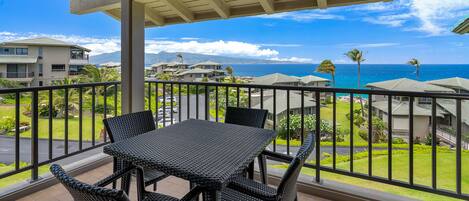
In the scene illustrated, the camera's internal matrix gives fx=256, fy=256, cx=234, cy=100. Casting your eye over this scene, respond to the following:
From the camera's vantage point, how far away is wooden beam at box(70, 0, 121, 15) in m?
3.31

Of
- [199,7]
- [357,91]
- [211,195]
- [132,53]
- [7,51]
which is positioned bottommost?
[211,195]

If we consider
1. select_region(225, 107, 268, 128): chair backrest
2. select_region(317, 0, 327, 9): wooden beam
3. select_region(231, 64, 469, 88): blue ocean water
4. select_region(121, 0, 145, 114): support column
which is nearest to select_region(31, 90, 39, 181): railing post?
select_region(121, 0, 145, 114): support column

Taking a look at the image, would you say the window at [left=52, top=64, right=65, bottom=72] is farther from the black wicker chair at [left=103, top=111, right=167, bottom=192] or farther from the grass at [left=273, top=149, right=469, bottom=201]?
the grass at [left=273, top=149, right=469, bottom=201]

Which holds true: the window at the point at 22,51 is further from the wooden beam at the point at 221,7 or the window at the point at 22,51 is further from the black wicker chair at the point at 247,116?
the black wicker chair at the point at 247,116

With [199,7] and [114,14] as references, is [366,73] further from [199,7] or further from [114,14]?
[114,14]

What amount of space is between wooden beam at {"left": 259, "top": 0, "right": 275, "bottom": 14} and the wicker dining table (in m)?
1.69

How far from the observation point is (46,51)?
5.29m

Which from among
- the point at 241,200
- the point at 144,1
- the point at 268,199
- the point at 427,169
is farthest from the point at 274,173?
the point at 427,169

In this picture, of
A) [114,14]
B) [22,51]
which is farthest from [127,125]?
[22,51]

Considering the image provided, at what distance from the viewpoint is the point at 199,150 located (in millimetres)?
1489

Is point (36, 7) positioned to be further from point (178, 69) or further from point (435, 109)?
point (435, 109)

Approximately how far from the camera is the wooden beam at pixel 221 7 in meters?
3.11

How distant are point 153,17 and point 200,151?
2.92 meters

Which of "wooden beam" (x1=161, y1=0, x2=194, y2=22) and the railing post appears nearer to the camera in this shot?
the railing post
